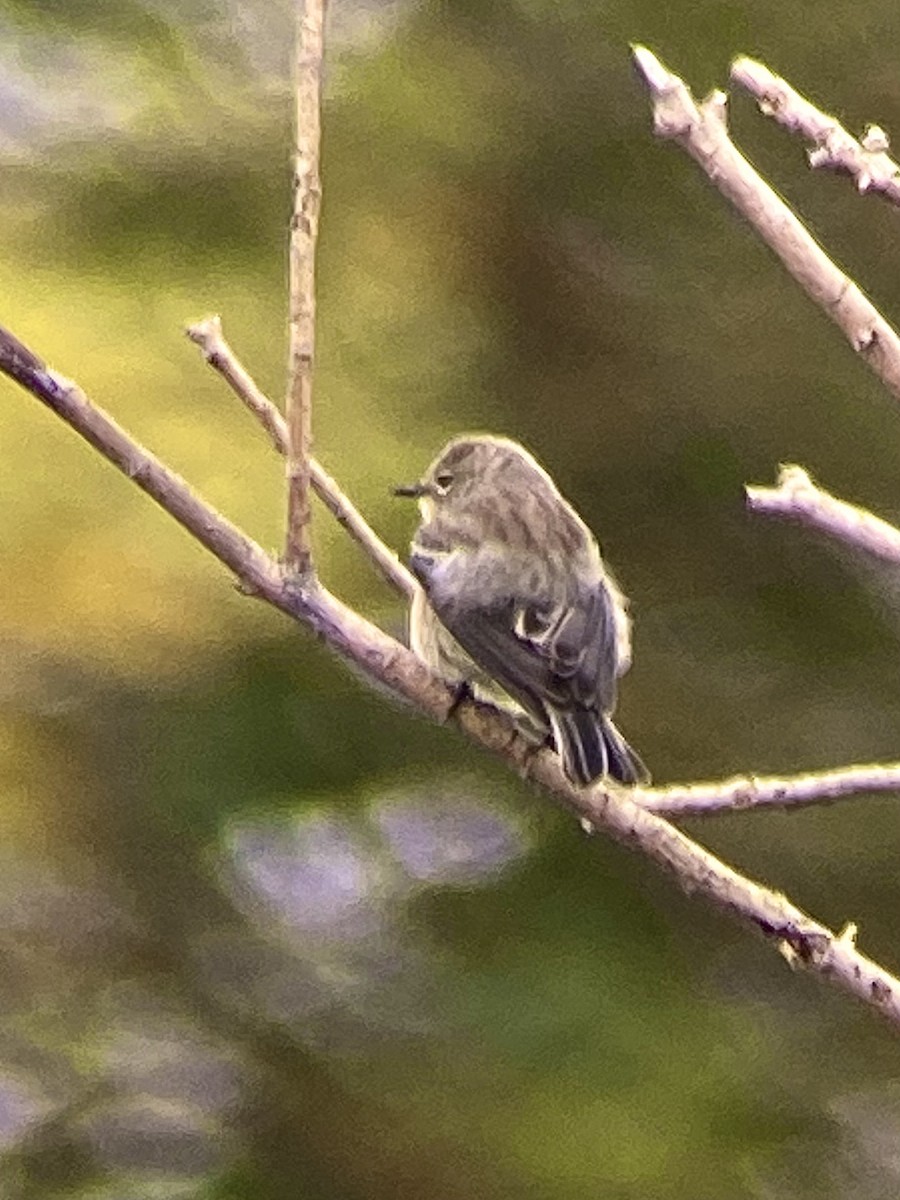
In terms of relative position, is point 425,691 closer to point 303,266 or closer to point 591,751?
point 591,751

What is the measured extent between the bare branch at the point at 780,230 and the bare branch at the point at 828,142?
0.08 feet

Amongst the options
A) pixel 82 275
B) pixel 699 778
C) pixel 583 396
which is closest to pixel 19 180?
pixel 82 275

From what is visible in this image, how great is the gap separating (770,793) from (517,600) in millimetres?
217

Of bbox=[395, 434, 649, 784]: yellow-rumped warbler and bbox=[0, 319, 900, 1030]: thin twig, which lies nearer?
bbox=[0, 319, 900, 1030]: thin twig

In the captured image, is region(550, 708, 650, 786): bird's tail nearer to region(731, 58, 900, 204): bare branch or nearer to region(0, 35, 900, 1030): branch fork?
region(0, 35, 900, 1030): branch fork

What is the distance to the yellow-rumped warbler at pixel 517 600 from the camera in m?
1.01

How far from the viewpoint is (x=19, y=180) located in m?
1.96

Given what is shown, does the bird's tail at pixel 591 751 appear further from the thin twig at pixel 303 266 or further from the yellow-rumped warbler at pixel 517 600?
the thin twig at pixel 303 266

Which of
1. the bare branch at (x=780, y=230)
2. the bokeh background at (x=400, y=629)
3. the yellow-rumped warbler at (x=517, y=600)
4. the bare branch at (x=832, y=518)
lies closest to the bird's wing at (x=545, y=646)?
the yellow-rumped warbler at (x=517, y=600)

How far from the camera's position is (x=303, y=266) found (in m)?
0.76

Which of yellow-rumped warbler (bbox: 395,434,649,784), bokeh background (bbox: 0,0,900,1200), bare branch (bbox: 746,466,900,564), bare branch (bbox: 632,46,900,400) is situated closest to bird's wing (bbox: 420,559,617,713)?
yellow-rumped warbler (bbox: 395,434,649,784)

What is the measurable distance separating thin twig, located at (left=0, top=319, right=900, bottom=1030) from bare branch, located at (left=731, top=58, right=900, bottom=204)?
0.28m

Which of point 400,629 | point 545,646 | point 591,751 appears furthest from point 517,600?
point 400,629

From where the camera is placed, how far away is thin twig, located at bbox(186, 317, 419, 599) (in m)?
0.84
